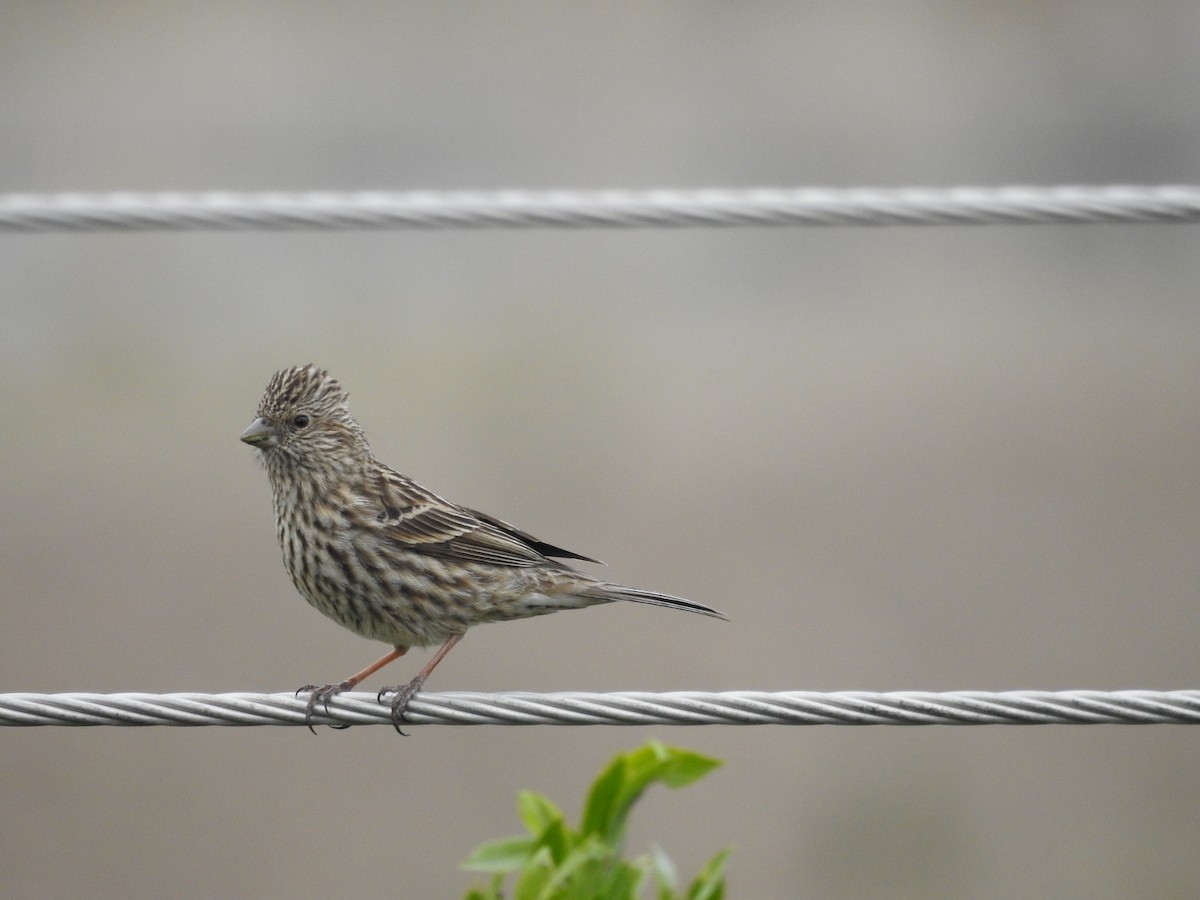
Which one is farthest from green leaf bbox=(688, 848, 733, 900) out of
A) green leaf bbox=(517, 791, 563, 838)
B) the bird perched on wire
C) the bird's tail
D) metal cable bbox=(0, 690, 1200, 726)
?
the bird perched on wire

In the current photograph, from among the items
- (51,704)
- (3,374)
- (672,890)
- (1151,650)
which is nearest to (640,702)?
(672,890)

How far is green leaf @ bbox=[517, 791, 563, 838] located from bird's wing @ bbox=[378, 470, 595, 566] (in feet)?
8.01

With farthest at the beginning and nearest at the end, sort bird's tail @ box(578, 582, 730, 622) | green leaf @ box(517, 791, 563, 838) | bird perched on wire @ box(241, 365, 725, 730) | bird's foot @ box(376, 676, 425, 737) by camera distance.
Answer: bird perched on wire @ box(241, 365, 725, 730) < bird's tail @ box(578, 582, 730, 622) < bird's foot @ box(376, 676, 425, 737) < green leaf @ box(517, 791, 563, 838)

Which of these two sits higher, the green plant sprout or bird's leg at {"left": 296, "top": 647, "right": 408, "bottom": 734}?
bird's leg at {"left": 296, "top": 647, "right": 408, "bottom": 734}

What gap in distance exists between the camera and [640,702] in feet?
11.2

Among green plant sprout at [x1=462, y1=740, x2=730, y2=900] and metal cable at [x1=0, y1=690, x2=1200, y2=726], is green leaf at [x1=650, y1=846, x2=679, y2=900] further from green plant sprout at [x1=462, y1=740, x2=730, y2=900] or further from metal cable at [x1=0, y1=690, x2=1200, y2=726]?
metal cable at [x1=0, y1=690, x2=1200, y2=726]

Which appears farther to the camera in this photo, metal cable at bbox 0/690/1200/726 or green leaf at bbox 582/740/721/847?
metal cable at bbox 0/690/1200/726

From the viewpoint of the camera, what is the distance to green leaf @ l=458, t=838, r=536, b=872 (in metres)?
2.42

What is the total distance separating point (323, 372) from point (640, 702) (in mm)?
2283

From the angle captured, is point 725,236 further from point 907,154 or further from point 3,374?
point 3,374

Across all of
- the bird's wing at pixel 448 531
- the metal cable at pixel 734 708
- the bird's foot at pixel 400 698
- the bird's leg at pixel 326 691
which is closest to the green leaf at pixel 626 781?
the metal cable at pixel 734 708

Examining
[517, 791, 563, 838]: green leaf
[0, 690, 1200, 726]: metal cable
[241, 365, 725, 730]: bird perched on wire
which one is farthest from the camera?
[241, 365, 725, 730]: bird perched on wire

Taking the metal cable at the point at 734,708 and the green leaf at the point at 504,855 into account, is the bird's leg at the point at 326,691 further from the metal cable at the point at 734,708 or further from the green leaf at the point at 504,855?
the green leaf at the point at 504,855

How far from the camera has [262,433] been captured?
5.14 meters
